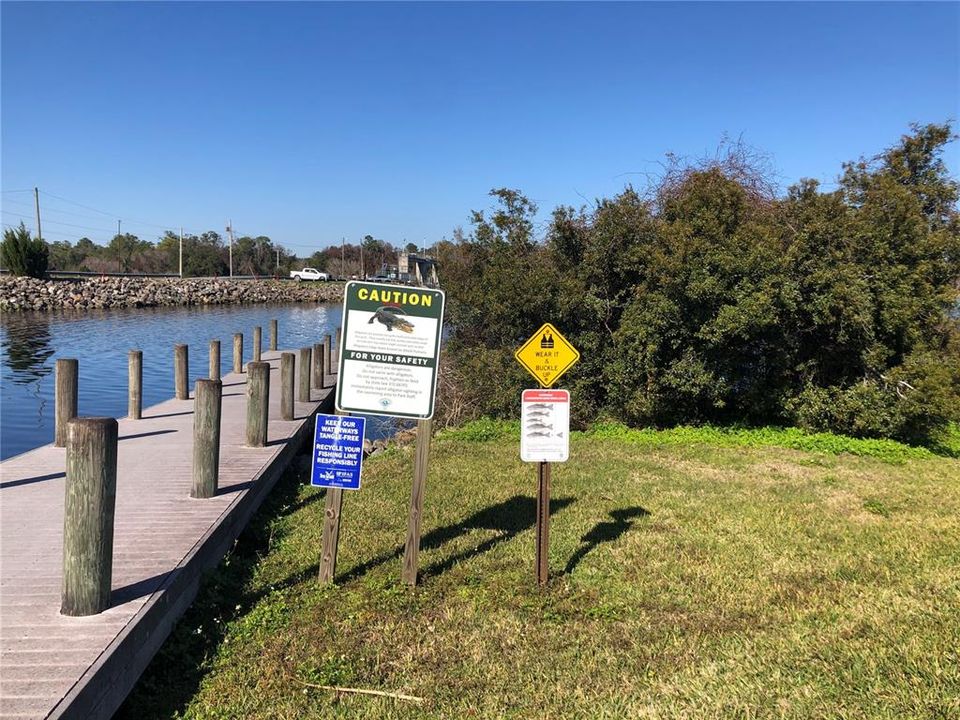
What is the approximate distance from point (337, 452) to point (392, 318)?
3.47 feet

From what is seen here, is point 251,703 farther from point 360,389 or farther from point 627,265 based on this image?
point 627,265

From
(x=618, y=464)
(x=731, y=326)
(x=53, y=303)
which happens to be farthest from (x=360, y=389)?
(x=53, y=303)

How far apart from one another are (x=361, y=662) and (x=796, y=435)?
9592mm

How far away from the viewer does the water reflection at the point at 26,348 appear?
19.2m

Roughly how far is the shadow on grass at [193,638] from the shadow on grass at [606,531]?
2569 millimetres

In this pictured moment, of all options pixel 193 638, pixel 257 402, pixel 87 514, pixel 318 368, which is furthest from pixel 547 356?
pixel 318 368

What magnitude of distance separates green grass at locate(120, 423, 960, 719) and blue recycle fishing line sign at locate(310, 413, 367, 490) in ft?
2.81

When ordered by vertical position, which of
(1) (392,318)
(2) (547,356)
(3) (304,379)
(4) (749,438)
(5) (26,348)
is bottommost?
(5) (26,348)

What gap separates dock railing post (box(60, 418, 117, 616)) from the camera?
388cm

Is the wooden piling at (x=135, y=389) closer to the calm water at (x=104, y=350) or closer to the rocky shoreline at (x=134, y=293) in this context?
the calm water at (x=104, y=350)

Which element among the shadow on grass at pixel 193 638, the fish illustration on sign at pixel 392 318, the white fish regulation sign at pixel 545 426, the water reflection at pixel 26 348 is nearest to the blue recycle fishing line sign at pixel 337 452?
the fish illustration on sign at pixel 392 318

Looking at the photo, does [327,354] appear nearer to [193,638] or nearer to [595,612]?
[193,638]

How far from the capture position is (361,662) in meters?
4.14

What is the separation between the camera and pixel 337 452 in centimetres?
507
